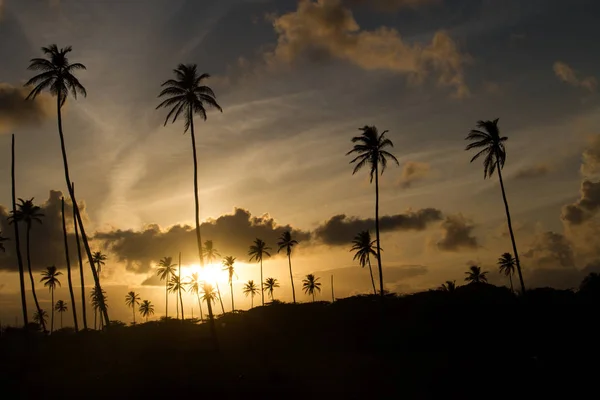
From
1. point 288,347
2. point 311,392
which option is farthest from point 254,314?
point 311,392

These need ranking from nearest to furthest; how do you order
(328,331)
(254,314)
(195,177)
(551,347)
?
(551,347), (195,177), (328,331), (254,314)

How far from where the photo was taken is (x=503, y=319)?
46750 millimetres

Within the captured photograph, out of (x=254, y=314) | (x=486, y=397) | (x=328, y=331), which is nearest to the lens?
(x=486, y=397)

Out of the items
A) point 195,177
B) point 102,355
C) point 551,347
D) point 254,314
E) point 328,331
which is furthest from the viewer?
point 254,314

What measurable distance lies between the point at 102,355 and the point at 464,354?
1463 inches

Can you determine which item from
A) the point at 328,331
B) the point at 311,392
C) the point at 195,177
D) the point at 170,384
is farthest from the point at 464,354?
the point at 195,177

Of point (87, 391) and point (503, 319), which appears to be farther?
point (503, 319)

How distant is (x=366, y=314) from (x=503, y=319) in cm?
1777

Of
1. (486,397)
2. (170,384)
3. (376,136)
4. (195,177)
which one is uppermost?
(376,136)

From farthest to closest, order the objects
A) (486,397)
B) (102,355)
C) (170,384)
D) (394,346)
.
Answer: (102,355) < (394,346) < (170,384) < (486,397)

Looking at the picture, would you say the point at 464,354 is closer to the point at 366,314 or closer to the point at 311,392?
the point at 311,392

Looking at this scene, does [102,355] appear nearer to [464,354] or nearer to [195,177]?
[195,177]

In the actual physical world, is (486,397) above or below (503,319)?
below

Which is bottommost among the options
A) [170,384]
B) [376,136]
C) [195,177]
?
[170,384]
